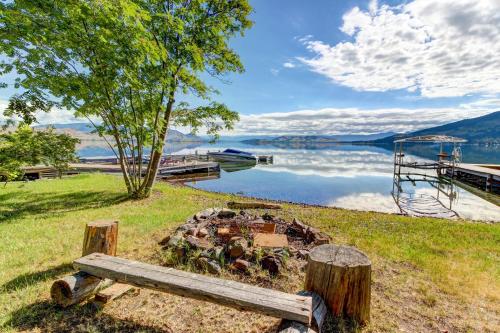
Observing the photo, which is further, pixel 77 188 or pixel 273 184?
pixel 273 184

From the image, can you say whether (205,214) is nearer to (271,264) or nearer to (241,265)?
(241,265)

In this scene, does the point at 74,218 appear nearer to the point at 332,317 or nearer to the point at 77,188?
the point at 77,188

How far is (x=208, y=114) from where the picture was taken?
12.4 m

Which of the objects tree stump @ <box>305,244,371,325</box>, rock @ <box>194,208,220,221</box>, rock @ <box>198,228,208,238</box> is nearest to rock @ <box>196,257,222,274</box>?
rock @ <box>198,228,208,238</box>

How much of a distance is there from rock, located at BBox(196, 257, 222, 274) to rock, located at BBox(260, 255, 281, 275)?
805 mm

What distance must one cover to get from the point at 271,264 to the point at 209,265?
1118mm

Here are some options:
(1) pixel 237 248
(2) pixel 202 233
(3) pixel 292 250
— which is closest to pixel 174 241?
(2) pixel 202 233

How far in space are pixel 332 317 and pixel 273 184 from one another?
23.5 meters

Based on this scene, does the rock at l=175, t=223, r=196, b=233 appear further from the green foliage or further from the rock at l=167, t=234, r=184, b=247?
the green foliage

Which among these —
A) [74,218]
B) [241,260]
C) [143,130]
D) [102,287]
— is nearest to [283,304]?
[241,260]

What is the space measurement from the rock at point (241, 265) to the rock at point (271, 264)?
0.93ft

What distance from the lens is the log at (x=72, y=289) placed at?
343 centimetres

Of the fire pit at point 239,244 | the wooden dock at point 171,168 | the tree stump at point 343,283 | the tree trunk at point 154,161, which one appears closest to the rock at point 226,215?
the fire pit at point 239,244

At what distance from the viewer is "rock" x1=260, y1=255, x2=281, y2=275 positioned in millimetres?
4492
